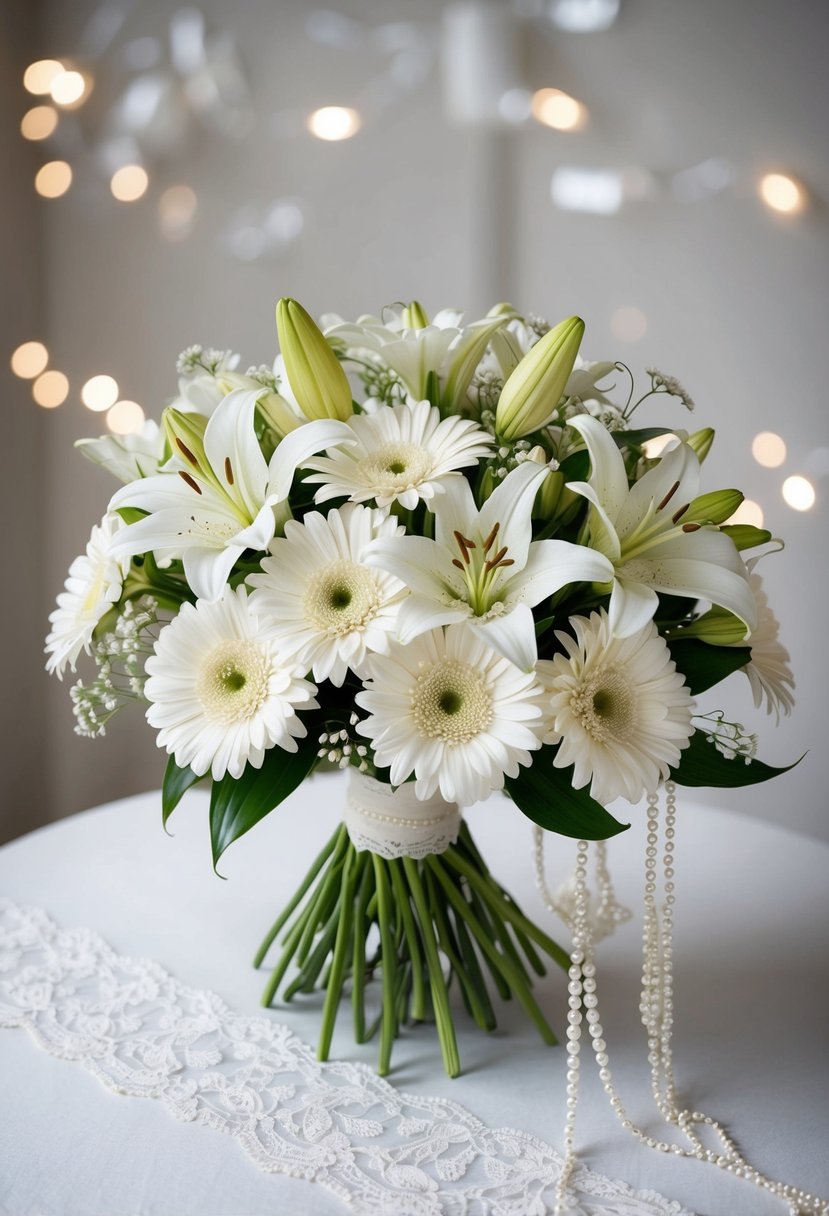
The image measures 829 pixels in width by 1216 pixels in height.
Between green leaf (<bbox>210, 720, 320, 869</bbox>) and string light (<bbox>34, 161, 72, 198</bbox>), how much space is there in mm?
1485

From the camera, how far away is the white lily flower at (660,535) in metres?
0.68

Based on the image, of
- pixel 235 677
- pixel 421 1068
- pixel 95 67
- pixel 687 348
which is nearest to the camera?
pixel 235 677

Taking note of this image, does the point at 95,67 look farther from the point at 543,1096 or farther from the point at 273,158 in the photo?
the point at 543,1096

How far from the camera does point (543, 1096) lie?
79 centimetres

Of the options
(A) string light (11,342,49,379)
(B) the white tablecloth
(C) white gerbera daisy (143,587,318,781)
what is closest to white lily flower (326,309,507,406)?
(C) white gerbera daisy (143,587,318,781)

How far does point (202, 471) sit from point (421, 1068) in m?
0.49

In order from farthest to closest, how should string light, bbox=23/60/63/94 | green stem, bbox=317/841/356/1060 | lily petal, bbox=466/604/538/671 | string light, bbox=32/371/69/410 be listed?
string light, bbox=32/371/69/410, string light, bbox=23/60/63/94, green stem, bbox=317/841/356/1060, lily petal, bbox=466/604/538/671

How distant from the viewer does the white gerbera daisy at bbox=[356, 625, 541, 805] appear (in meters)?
0.65

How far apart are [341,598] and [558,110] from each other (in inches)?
61.8

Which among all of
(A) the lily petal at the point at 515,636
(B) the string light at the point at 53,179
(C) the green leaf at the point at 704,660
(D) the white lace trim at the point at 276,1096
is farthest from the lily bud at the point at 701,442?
(B) the string light at the point at 53,179

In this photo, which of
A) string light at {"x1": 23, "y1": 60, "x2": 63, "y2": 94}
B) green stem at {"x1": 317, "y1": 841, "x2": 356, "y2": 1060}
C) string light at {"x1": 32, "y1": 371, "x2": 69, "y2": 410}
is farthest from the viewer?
string light at {"x1": 32, "y1": 371, "x2": 69, "y2": 410}

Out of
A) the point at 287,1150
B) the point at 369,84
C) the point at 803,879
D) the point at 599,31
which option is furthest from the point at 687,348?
the point at 287,1150

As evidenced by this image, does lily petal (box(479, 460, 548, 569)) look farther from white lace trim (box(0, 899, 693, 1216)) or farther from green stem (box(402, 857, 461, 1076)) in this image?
white lace trim (box(0, 899, 693, 1216))

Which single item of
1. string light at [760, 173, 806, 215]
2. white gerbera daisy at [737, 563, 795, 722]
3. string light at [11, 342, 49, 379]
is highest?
string light at [760, 173, 806, 215]
